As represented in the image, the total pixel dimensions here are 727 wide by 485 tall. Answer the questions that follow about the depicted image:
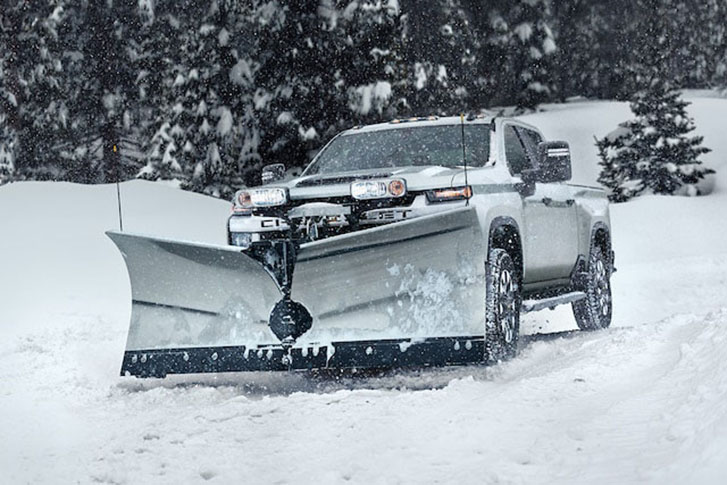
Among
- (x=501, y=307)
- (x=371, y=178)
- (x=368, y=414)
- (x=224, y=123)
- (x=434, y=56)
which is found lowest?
(x=368, y=414)

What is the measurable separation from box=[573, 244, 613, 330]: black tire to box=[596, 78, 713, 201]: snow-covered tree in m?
15.6

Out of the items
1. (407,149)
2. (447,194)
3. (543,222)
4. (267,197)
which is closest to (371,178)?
(447,194)

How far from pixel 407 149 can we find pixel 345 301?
1.89 meters

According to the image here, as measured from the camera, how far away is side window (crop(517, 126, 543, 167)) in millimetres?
8031

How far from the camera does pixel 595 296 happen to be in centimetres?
905

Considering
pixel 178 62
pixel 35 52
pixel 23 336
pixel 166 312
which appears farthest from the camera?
pixel 35 52

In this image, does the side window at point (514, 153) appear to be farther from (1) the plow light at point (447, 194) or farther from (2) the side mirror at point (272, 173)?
(2) the side mirror at point (272, 173)

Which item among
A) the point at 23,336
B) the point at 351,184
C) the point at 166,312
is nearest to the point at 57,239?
the point at 23,336

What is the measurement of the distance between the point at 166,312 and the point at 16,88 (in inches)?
977

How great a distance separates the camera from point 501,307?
620cm

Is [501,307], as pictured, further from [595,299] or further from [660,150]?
[660,150]

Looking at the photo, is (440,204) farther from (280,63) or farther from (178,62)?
(178,62)

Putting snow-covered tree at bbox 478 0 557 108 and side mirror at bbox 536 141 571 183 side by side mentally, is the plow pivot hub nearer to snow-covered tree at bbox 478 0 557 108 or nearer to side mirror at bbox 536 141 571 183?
side mirror at bbox 536 141 571 183

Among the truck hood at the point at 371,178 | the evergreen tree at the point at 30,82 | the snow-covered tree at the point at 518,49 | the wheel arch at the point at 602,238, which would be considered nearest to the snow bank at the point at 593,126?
the snow-covered tree at the point at 518,49
